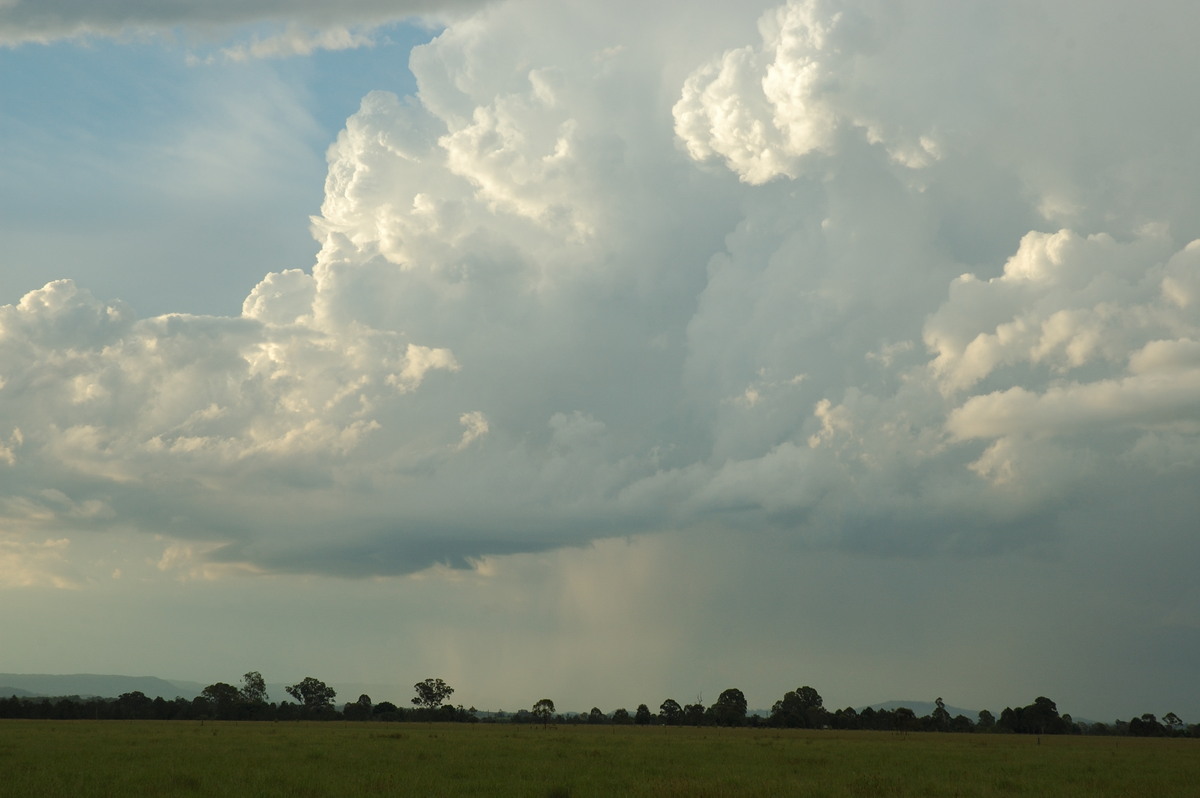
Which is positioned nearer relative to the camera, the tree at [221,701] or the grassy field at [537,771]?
the grassy field at [537,771]

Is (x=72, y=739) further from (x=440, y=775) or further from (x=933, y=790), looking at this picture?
(x=933, y=790)

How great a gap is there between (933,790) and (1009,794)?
2677 mm

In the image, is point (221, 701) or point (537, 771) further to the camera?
point (221, 701)

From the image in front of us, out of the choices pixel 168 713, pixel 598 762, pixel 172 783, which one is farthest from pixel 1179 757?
pixel 168 713

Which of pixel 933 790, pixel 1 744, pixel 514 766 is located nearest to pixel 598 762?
pixel 514 766

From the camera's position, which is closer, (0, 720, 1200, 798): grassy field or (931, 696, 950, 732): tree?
(0, 720, 1200, 798): grassy field

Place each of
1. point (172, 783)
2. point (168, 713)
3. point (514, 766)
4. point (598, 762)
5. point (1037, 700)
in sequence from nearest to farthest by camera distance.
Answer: point (172, 783) → point (514, 766) → point (598, 762) → point (168, 713) → point (1037, 700)

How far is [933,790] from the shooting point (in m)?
35.2

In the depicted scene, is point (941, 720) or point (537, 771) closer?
point (537, 771)

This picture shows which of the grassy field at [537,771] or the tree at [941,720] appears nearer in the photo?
the grassy field at [537,771]

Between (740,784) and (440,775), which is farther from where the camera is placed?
(440,775)

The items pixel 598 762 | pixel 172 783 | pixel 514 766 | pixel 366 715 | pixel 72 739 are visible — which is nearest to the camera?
pixel 172 783

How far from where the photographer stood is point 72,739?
202 feet

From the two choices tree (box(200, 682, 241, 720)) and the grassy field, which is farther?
tree (box(200, 682, 241, 720))
